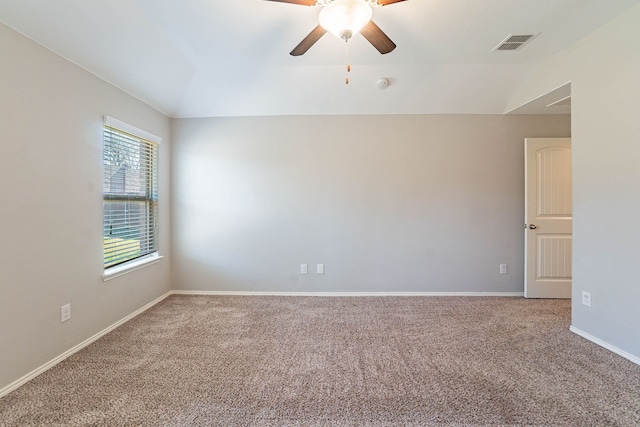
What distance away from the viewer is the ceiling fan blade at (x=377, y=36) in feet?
5.61

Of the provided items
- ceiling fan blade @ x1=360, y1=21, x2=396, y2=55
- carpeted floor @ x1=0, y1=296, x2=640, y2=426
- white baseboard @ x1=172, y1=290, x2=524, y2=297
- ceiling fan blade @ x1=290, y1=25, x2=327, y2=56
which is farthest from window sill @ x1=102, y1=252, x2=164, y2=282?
ceiling fan blade @ x1=360, y1=21, x2=396, y2=55

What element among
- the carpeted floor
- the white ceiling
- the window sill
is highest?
the white ceiling

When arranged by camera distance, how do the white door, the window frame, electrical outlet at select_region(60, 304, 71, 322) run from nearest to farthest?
1. electrical outlet at select_region(60, 304, 71, 322)
2. the window frame
3. the white door

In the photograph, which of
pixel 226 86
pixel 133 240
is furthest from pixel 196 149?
pixel 133 240

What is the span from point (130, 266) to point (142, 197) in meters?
0.81

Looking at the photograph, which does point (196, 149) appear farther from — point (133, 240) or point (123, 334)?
point (123, 334)

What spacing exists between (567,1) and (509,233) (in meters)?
2.52

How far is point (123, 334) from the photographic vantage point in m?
2.57

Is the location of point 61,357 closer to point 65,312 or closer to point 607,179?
point 65,312

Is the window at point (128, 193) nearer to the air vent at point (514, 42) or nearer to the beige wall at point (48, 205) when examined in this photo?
the beige wall at point (48, 205)

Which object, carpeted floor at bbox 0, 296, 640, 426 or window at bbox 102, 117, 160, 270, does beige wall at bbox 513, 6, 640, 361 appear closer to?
carpeted floor at bbox 0, 296, 640, 426

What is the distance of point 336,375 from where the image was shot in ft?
6.45

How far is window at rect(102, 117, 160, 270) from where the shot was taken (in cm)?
267

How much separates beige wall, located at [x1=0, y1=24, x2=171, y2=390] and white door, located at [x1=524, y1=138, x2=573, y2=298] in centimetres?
472
